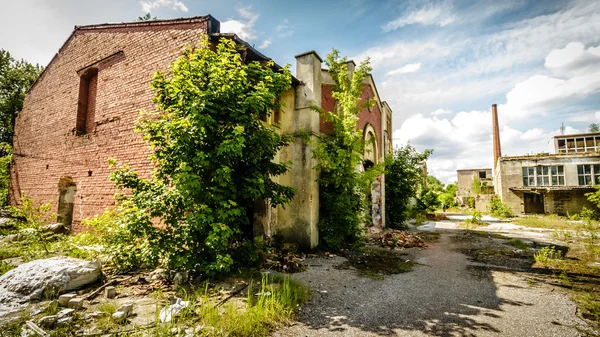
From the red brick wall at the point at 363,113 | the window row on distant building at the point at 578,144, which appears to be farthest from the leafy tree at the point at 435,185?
the red brick wall at the point at 363,113

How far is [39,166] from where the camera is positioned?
1023cm

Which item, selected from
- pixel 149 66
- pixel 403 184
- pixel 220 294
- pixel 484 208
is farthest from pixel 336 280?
pixel 484 208

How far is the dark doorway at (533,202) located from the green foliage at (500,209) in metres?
2.11

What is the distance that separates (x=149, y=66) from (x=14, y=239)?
6.08 metres

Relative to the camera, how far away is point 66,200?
31.1 ft

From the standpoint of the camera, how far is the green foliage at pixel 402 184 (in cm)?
1355

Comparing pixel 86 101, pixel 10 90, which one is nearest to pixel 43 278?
pixel 86 101

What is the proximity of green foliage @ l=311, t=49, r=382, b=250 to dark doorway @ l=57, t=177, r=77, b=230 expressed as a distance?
9.02 m

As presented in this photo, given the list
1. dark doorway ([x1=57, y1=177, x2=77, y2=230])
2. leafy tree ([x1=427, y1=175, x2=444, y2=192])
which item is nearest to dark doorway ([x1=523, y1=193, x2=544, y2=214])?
leafy tree ([x1=427, y1=175, x2=444, y2=192])

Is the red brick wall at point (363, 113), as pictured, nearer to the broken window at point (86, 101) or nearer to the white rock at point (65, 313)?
the white rock at point (65, 313)

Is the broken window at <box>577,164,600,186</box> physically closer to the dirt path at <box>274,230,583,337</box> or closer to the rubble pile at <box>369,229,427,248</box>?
the rubble pile at <box>369,229,427,248</box>

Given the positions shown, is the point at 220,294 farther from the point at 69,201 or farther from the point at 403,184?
the point at 403,184

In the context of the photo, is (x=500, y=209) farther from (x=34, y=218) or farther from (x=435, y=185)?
(x=34, y=218)

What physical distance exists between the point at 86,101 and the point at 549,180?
30.4m
